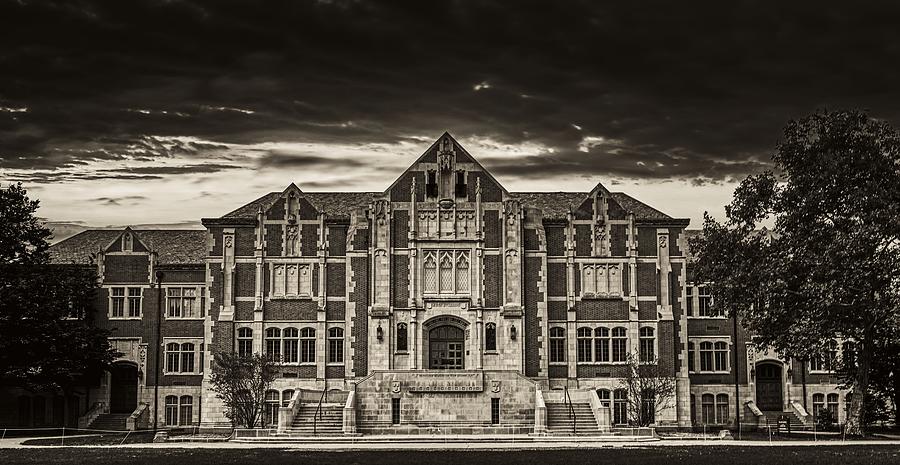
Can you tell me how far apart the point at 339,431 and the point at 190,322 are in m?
15.0

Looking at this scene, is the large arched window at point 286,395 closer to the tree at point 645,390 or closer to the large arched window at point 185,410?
the large arched window at point 185,410

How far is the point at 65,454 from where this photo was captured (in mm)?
37688

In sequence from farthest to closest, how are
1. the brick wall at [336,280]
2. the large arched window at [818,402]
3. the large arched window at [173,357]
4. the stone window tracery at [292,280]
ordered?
1. the large arched window at [818,402]
2. the large arched window at [173,357]
3. the stone window tracery at [292,280]
4. the brick wall at [336,280]

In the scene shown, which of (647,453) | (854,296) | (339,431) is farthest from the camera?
(339,431)

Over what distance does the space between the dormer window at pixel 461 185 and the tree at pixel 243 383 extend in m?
12.8

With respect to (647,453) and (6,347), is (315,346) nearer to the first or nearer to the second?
(6,347)

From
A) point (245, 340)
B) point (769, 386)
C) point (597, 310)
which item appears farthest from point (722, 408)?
Answer: point (245, 340)

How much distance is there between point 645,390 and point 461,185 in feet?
45.1

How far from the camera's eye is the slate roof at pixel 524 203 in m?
59.2

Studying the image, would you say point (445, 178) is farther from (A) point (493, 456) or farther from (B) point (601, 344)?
(A) point (493, 456)

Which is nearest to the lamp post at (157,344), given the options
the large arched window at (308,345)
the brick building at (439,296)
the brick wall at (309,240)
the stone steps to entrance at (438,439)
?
the brick building at (439,296)

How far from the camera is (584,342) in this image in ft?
190

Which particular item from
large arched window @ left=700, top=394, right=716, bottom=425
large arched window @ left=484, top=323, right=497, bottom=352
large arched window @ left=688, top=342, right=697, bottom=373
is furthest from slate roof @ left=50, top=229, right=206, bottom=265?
large arched window @ left=700, top=394, right=716, bottom=425

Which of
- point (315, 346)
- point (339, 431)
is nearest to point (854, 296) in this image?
point (339, 431)
